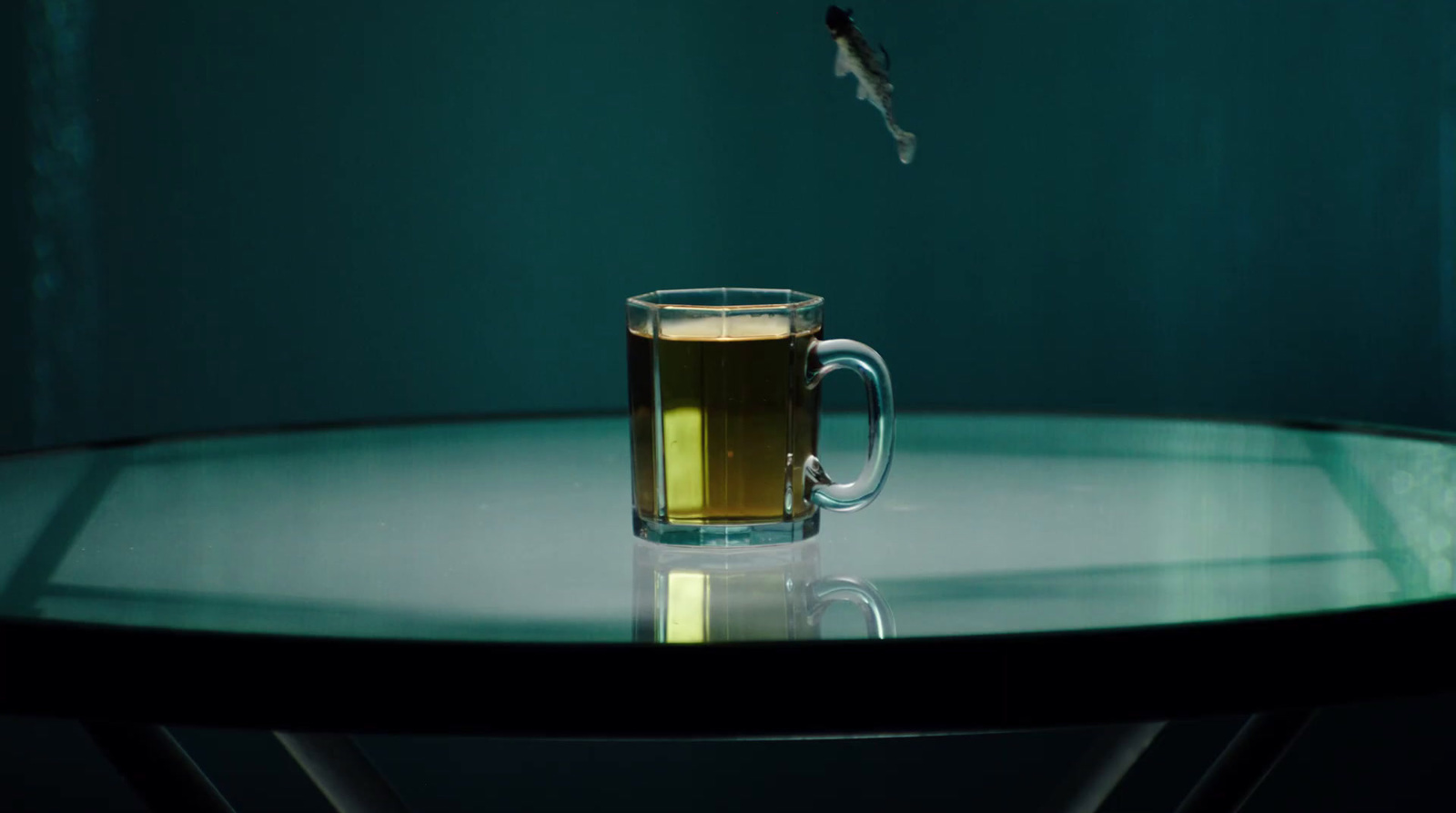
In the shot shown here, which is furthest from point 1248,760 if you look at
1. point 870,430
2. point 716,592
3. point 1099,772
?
point 716,592

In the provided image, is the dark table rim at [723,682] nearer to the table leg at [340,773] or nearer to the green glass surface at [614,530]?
the green glass surface at [614,530]

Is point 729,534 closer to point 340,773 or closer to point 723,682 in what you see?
point 723,682

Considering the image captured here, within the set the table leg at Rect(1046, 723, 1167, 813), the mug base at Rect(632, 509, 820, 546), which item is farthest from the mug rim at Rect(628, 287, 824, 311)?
the table leg at Rect(1046, 723, 1167, 813)

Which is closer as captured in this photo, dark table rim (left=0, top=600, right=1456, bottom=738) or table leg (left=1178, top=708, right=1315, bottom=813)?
dark table rim (left=0, top=600, right=1456, bottom=738)

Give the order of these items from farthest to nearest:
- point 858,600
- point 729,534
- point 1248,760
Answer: point 1248,760, point 729,534, point 858,600

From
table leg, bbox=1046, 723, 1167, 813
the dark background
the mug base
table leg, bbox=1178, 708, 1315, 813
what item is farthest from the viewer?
the dark background

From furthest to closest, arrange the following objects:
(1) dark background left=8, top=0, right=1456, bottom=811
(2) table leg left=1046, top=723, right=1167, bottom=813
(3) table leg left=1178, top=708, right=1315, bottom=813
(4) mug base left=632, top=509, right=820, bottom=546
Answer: (1) dark background left=8, top=0, right=1456, bottom=811
(2) table leg left=1046, top=723, right=1167, bottom=813
(3) table leg left=1178, top=708, right=1315, bottom=813
(4) mug base left=632, top=509, right=820, bottom=546

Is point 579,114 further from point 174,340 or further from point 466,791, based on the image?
point 466,791

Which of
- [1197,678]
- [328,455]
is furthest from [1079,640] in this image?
[328,455]

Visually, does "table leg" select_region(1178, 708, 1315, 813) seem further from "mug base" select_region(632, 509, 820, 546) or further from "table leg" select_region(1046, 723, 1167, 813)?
"mug base" select_region(632, 509, 820, 546)
